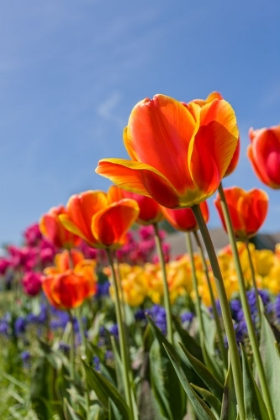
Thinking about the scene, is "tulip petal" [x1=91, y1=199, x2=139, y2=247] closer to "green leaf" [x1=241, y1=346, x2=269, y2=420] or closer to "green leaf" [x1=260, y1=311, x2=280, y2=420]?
"green leaf" [x1=260, y1=311, x2=280, y2=420]

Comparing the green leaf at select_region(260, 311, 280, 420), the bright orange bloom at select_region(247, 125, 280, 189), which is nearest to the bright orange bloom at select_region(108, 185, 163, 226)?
the bright orange bloom at select_region(247, 125, 280, 189)

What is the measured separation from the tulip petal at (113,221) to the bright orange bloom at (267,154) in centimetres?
42

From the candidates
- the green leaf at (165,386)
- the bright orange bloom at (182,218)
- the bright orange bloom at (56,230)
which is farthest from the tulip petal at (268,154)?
the bright orange bloom at (56,230)

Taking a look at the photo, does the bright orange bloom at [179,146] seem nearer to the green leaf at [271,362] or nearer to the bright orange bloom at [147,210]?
the green leaf at [271,362]

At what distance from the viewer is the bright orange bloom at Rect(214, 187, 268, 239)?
1.71 metres

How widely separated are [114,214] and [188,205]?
1.98 ft

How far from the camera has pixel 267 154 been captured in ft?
5.22

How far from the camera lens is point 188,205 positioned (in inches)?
39.4

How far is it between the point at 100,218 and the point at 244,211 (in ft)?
1.62

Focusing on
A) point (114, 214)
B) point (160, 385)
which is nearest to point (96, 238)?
point (114, 214)

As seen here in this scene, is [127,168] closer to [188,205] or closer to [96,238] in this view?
[188,205]

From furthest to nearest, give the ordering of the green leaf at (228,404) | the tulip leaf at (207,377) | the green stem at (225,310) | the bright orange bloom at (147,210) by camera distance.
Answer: the bright orange bloom at (147,210) < the tulip leaf at (207,377) < the green leaf at (228,404) < the green stem at (225,310)

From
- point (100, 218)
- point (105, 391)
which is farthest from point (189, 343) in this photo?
point (100, 218)

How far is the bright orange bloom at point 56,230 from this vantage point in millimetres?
2595
